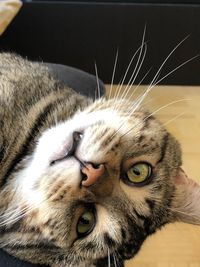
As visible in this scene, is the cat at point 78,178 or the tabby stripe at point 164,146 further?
the tabby stripe at point 164,146

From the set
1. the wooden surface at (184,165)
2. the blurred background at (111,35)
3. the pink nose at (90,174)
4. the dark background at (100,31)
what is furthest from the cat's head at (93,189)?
the dark background at (100,31)

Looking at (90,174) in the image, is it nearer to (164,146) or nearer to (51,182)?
(51,182)

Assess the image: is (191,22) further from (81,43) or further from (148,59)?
(81,43)

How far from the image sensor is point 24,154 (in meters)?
1.01

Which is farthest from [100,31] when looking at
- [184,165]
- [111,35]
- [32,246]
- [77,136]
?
[32,246]

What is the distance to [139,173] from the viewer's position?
1.00 metres

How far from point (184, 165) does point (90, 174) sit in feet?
4.27

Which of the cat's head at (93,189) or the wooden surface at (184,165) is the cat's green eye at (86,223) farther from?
the wooden surface at (184,165)

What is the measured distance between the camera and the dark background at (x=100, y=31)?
6.89ft

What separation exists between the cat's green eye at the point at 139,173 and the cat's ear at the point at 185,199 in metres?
0.12

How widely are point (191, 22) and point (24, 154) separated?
1.52 m

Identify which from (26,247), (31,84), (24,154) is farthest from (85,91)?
(26,247)

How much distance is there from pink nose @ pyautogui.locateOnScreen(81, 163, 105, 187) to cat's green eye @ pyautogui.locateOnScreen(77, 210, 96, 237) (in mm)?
91

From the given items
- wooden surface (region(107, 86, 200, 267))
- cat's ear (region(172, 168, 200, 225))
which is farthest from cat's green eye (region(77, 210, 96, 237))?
wooden surface (region(107, 86, 200, 267))
